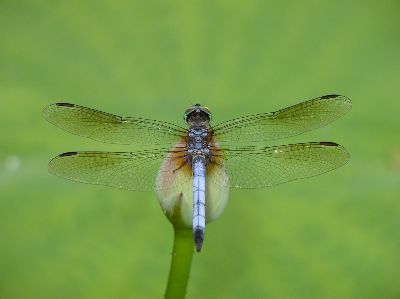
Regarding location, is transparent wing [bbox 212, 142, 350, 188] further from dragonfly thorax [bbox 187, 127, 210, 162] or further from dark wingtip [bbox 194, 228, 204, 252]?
dark wingtip [bbox 194, 228, 204, 252]

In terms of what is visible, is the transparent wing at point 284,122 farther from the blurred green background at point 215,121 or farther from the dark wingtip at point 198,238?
the dark wingtip at point 198,238

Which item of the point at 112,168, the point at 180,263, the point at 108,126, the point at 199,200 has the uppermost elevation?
the point at 108,126

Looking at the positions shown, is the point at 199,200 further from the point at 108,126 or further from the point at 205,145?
the point at 108,126

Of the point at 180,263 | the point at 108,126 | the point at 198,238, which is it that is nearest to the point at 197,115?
the point at 108,126
